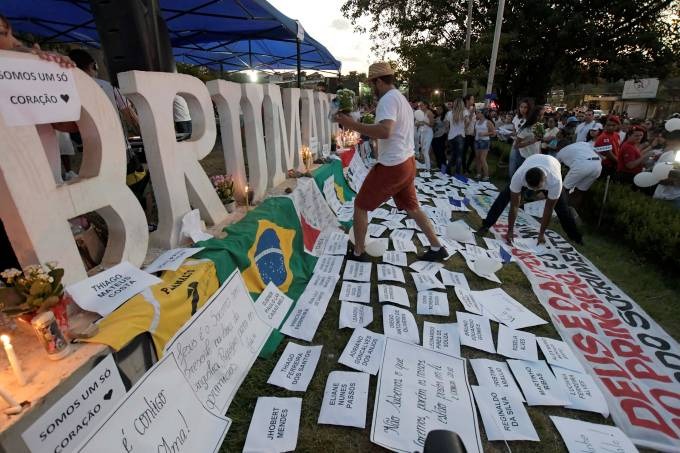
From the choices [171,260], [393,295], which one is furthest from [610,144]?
[171,260]

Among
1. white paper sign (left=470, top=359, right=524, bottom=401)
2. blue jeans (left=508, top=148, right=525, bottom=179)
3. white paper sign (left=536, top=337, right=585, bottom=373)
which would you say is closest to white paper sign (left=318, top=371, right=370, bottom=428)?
white paper sign (left=470, top=359, right=524, bottom=401)

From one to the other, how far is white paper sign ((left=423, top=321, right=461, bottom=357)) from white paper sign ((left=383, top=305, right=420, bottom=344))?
7cm

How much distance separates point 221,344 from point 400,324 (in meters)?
1.25

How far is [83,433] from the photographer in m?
1.17

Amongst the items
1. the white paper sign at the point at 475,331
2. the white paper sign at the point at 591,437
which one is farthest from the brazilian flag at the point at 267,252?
the white paper sign at the point at 591,437

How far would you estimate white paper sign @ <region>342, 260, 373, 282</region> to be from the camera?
304 cm

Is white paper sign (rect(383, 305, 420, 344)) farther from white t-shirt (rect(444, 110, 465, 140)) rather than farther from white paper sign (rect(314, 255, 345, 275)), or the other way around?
white t-shirt (rect(444, 110, 465, 140))

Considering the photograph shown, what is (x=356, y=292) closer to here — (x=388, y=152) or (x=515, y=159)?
(x=388, y=152)

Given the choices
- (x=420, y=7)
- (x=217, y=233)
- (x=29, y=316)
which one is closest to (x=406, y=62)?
(x=420, y=7)

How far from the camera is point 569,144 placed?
6492 mm

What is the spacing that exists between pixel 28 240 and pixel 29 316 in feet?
1.16

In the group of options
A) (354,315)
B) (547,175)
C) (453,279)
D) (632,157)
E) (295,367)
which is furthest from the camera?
(632,157)

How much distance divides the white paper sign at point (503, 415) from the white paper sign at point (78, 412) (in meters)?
1.71

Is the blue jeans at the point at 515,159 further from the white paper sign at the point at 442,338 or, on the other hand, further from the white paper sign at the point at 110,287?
the white paper sign at the point at 110,287
